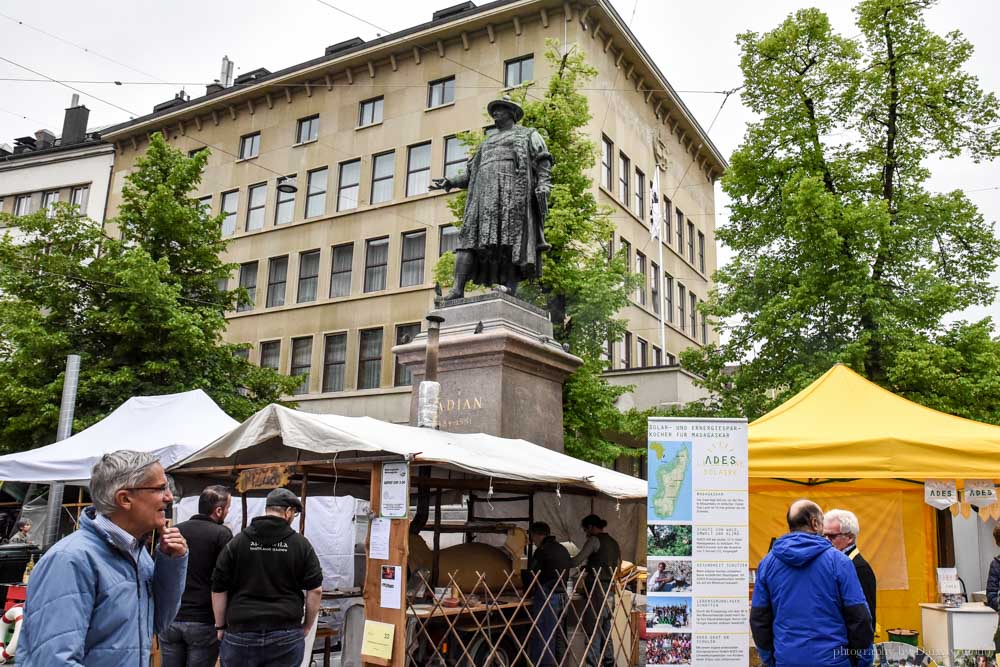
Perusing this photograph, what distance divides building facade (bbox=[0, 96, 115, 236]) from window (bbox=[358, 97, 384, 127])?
45.5ft

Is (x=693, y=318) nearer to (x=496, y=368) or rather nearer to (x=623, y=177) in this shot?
(x=623, y=177)

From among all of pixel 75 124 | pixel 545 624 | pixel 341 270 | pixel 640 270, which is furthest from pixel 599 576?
pixel 75 124

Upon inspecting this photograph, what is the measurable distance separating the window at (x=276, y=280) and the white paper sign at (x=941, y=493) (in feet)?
98.1

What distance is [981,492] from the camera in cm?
809

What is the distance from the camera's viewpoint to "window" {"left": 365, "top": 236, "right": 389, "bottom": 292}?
32781mm

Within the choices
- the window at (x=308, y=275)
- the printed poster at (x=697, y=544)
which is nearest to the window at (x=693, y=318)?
the window at (x=308, y=275)

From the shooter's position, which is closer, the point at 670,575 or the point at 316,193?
the point at 670,575

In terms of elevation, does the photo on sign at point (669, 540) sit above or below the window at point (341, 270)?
below

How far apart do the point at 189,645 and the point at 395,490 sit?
5.90ft

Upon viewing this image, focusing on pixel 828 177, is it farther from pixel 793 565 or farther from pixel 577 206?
pixel 793 565

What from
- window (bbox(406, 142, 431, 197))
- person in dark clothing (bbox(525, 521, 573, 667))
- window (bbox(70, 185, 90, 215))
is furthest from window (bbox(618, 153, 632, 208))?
window (bbox(70, 185, 90, 215))

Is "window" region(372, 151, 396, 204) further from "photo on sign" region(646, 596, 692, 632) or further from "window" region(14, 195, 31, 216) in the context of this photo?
"photo on sign" region(646, 596, 692, 632)

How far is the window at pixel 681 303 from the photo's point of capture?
38.1 metres

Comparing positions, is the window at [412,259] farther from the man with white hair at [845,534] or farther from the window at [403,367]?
the man with white hair at [845,534]
